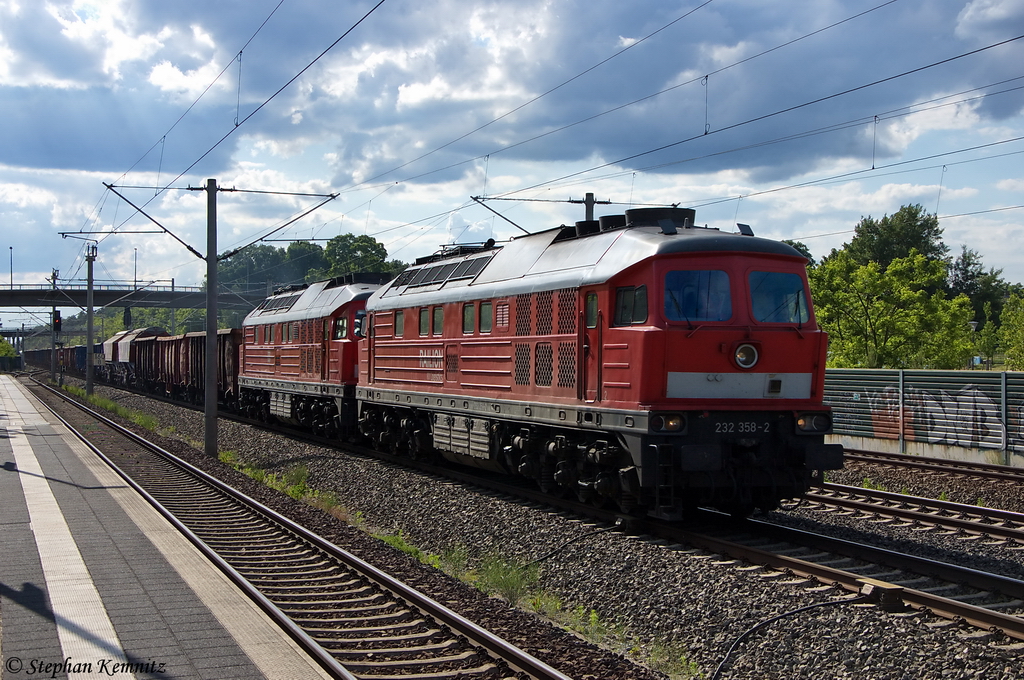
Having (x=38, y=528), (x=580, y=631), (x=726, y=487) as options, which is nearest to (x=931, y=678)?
(x=580, y=631)

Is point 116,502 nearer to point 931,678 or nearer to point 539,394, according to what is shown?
point 539,394

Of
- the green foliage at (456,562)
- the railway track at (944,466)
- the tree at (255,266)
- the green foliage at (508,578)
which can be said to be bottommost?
the green foliage at (456,562)

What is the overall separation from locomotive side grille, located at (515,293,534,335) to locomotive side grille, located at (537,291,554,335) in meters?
0.26

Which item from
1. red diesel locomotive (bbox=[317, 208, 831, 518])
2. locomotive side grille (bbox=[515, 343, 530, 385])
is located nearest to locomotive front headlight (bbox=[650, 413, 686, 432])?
red diesel locomotive (bbox=[317, 208, 831, 518])

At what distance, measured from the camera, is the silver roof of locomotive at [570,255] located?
461 inches

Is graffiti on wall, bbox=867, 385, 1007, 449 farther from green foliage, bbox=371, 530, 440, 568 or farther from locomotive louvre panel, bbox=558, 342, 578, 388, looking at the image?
green foliage, bbox=371, 530, 440, 568

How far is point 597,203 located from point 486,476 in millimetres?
11244

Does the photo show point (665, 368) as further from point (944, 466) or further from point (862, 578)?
point (944, 466)

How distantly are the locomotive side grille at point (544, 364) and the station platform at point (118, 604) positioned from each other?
527cm

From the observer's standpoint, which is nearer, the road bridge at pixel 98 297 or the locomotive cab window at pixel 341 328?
the locomotive cab window at pixel 341 328

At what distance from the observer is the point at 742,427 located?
1139 centimetres

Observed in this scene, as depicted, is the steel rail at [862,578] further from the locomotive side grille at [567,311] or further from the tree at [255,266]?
the tree at [255,266]
